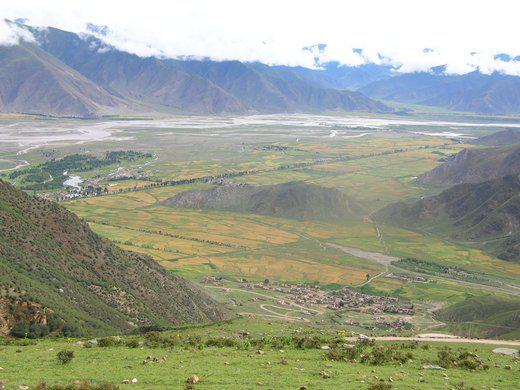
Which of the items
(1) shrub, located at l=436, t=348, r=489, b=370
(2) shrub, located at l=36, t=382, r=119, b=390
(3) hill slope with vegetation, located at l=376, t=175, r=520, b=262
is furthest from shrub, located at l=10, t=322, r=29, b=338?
(3) hill slope with vegetation, located at l=376, t=175, r=520, b=262

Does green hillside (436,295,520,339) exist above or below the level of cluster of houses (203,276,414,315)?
above

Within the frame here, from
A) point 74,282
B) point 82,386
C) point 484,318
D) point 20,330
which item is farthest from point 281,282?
point 82,386

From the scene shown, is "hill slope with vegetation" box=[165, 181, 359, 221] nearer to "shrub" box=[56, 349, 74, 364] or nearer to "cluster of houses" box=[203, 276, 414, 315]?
"cluster of houses" box=[203, 276, 414, 315]

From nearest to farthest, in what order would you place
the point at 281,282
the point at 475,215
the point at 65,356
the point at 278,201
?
the point at 65,356 < the point at 281,282 < the point at 475,215 < the point at 278,201

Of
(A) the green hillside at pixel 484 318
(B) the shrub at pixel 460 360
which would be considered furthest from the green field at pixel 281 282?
(B) the shrub at pixel 460 360

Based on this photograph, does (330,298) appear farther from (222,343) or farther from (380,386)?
(380,386)
